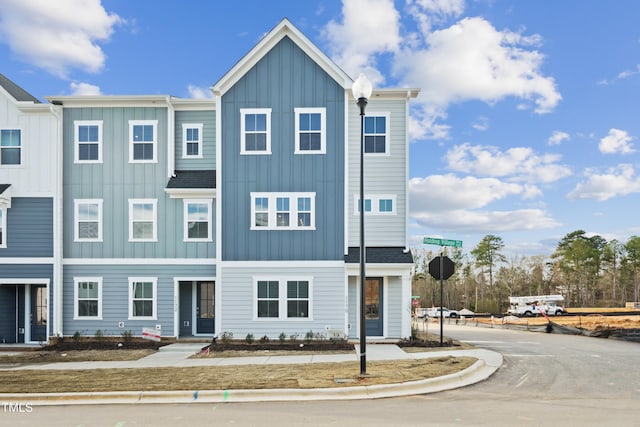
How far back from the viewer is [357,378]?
10.9 m

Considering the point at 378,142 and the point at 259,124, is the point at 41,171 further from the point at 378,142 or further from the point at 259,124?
the point at 378,142

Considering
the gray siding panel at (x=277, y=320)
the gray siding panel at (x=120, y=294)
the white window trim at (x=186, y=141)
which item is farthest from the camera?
the white window trim at (x=186, y=141)

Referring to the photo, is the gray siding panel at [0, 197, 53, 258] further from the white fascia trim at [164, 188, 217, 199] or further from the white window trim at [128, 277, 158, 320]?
the white fascia trim at [164, 188, 217, 199]

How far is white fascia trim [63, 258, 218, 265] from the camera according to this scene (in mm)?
19219

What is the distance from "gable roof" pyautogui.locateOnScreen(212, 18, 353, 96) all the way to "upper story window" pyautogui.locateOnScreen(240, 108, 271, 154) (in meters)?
1.29

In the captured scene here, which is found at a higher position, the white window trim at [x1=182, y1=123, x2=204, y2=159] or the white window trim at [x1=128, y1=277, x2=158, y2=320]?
the white window trim at [x1=182, y1=123, x2=204, y2=159]

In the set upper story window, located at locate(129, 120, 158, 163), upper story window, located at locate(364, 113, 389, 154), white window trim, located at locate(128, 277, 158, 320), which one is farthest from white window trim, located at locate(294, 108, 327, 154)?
white window trim, located at locate(128, 277, 158, 320)

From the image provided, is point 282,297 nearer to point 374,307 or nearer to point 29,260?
point 374,307

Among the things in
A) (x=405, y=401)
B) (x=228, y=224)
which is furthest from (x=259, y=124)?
(x=405, y=401)

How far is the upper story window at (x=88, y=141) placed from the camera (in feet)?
63.7

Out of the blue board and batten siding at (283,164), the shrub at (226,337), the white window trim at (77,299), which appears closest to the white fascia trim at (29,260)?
the white window trim at (77,299)

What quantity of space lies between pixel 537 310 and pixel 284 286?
33.2 m

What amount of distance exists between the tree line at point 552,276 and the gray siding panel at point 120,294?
133 feet

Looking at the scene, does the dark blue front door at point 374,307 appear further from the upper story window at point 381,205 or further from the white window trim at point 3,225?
the white window trim at point 3,225
